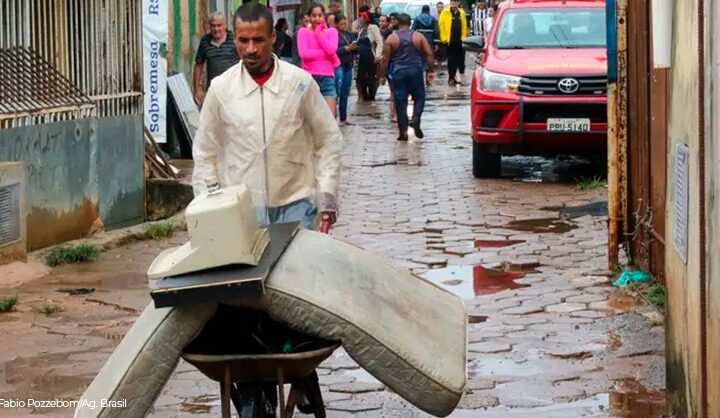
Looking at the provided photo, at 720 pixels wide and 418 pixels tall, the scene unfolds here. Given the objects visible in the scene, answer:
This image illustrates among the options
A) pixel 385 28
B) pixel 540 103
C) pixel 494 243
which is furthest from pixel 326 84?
pixel 385 28

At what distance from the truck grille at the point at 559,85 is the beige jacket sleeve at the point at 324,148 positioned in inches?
348

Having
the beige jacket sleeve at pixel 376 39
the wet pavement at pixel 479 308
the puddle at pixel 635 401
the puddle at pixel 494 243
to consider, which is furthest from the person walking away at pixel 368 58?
the puddle at pixel 635 401

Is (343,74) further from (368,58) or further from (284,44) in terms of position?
(368,58)

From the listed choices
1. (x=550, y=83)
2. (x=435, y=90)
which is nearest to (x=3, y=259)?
(x=550, y=83)

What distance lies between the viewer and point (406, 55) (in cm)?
1947

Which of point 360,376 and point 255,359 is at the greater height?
point 255,359

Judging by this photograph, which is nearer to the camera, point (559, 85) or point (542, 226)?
point (542, 226)

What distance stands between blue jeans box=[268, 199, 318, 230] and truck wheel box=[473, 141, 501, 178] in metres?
9.07

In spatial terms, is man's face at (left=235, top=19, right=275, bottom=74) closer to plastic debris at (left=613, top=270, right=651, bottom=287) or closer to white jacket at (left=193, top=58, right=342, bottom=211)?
white jacket at (left=193, top=58, right=342, bottom=211)

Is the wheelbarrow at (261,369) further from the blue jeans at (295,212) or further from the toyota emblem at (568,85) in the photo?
the toyota emblem at (568,85)

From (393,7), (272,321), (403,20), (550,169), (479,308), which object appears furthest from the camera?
(393,7)

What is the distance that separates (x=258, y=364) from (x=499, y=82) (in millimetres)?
10719

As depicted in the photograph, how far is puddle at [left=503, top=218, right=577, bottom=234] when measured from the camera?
39.8ft

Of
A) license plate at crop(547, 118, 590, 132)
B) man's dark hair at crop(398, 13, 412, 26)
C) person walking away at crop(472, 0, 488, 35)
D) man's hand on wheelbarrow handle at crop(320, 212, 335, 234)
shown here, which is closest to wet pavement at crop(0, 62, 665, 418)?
license plate at crop(547, 118, 590, 132)
